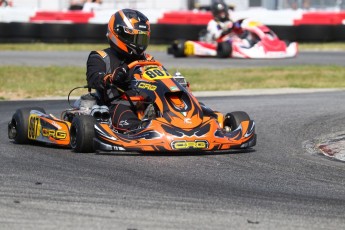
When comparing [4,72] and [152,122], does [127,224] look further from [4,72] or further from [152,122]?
[4,72]

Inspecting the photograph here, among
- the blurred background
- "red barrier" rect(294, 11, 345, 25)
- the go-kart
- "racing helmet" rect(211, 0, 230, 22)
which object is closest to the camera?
the go-kart

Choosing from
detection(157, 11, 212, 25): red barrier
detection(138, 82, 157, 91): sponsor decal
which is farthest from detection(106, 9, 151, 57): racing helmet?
detection(157, 11, 212, 25): red barrier

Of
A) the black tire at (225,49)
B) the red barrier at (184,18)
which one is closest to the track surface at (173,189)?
the black tire at (225,49)

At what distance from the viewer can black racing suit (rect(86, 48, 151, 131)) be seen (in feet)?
28.7

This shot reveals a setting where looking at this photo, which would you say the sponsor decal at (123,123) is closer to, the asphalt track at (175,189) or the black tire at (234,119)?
the asphalt track at (175,189)

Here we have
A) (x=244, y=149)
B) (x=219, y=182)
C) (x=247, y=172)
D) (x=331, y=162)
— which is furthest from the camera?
(x=244, y=149)

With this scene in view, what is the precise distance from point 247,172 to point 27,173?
165cm

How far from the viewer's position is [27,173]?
7.42 m

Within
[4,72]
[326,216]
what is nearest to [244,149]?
[326,216]

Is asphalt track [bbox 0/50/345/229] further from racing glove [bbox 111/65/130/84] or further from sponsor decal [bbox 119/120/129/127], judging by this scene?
racing glove [bbox 111/65/130/84]

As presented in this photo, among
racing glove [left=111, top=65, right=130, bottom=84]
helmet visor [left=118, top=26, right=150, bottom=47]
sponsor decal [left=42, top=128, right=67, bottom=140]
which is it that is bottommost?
sponsor decal [left=42, top=128, right=67, bottom=140]

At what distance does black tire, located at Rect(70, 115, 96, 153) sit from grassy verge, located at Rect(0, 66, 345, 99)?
6.46 meters

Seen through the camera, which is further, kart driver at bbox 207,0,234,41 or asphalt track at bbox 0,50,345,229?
kart driver at bbox 207,0,234,41

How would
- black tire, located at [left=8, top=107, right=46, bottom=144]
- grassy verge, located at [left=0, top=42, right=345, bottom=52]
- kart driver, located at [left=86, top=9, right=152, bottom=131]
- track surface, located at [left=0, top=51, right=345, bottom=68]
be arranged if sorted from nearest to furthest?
kart driver, located at [left=86, top=9, right=152, bottom=131]
black tire, located at [left=8, top=107, right=46, bottom=144]
track surface, located at [left=0, top=51, right=345, bottom=68]
grassy verge, located at [left=0, top=42, right=345, bottom=52]
